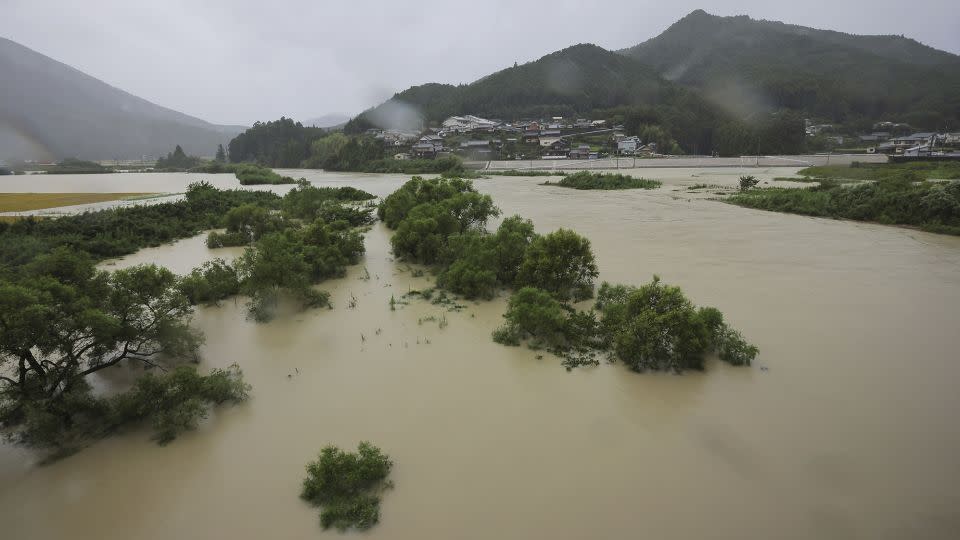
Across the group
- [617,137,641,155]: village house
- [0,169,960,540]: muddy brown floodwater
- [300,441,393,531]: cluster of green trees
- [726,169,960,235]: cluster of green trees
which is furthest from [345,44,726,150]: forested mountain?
[300,441,393,531]: cluster of green trees

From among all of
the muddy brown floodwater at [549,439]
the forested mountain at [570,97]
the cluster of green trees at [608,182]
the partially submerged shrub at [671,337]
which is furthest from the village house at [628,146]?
the partially submerged shrub at [671,337]

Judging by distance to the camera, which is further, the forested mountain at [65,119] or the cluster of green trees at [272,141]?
the cluster of green trees at [272,141]

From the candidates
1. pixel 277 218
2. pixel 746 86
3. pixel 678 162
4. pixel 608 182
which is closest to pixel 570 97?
pixel 746 86

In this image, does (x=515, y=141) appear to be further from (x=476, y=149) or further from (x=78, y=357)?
(x=78, y=357)

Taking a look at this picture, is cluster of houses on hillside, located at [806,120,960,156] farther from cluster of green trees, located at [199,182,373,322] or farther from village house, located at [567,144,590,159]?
cluster of green trees, located at [199,182,373,322]

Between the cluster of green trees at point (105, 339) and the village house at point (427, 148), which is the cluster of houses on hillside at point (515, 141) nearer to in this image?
the village house at point (427, 148)

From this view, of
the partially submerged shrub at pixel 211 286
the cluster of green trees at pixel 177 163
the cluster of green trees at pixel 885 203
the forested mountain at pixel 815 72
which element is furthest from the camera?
the forested mountain at pixel 815 72

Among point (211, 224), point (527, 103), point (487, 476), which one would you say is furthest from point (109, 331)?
point (527, 103)
